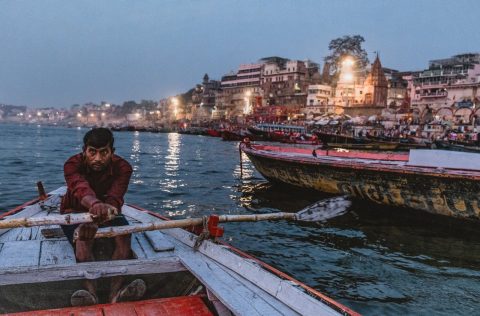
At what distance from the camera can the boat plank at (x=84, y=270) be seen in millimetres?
3416

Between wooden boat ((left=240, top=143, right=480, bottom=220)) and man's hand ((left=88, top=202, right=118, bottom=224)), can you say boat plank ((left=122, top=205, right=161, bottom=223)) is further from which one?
wooden boat ((left=240, top=143, right=480, bottom=220))

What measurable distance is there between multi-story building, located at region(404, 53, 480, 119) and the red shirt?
56216mm

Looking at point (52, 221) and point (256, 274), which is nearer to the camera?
point (52, 221)

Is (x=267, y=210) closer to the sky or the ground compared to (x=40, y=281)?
closer to the ground

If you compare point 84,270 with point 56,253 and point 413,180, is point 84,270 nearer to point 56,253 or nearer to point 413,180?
point 56,253

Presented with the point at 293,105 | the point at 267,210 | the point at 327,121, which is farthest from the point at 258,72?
the point at 267,210

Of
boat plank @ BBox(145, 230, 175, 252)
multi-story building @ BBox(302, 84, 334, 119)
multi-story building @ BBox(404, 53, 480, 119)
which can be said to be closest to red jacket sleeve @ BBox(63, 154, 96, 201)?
boat plank @ BBox(145, 230, 175, 252)

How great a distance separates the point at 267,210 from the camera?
1153cm

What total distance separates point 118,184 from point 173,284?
1205mm

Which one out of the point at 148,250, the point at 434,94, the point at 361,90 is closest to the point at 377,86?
the point at 361,90

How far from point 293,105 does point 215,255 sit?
8513 cm

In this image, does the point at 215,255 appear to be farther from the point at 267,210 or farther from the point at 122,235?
the point at 267,210

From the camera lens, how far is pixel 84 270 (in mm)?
3602

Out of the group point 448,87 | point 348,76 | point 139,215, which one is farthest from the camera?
point 348,76
